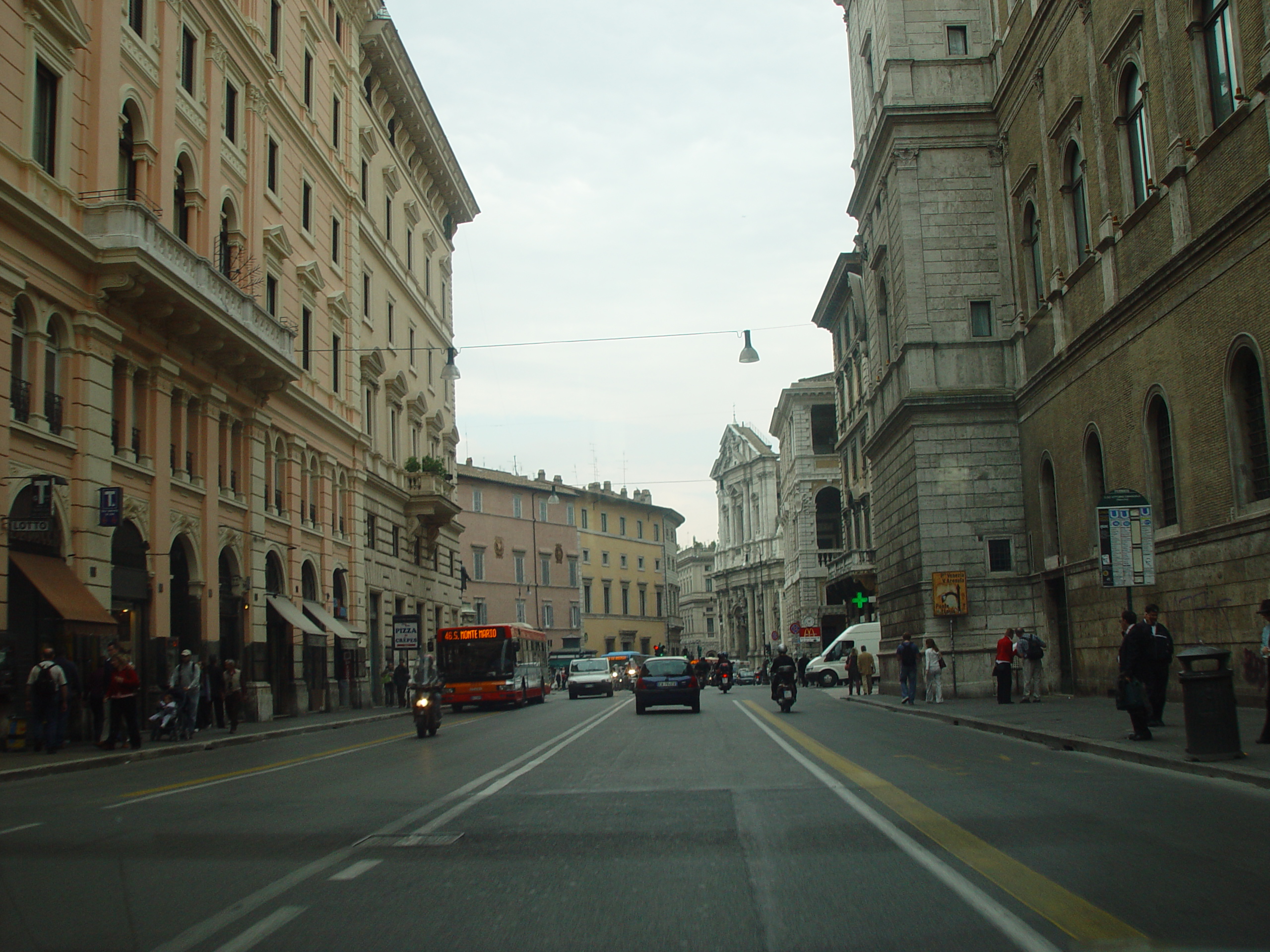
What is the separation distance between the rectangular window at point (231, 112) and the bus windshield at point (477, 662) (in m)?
17.5

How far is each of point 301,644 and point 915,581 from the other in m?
17.2

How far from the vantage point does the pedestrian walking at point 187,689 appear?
23.8 meters

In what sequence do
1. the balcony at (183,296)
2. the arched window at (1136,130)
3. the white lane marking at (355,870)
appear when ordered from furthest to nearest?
the balcony at (183,296) → the arched window at (1136,130) → the white lane marking at (355,870)

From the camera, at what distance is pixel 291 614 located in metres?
33.8

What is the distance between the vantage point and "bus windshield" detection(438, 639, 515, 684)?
40.4 meters

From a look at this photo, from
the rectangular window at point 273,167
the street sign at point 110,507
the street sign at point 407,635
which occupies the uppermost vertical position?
the rectangular window at point 273,167

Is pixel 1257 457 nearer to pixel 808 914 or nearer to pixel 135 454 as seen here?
pixel 808 914

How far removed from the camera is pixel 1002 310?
108ft

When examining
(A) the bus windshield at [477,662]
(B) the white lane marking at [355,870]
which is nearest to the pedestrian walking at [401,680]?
(A) the bus windshield at [477,662]

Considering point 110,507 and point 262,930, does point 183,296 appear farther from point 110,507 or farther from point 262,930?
point 262,930

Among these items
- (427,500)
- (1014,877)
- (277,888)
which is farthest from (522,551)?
(1014,877)

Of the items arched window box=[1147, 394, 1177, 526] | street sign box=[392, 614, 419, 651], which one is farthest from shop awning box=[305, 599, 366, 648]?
arched window box=[1147, 394, 1177, 526]

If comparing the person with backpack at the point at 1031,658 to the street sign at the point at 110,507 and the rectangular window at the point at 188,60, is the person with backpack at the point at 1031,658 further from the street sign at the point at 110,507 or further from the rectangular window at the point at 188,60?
the rectangular window at the point at 188,60

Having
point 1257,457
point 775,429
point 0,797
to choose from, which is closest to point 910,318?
point 1257,457
